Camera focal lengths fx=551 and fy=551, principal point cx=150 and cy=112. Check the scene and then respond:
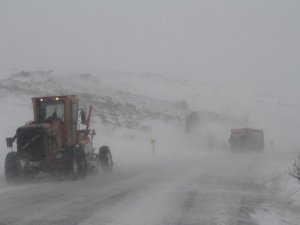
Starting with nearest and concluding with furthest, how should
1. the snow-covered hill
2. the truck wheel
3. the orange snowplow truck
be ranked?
1. the truck wheel
2. the orange snowplow truck
3. the snow-covered hill

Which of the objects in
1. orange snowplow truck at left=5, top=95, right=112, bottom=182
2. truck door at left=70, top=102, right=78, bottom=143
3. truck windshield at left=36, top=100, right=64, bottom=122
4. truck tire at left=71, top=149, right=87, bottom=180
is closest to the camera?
orange snowplow truck at left=5, top=95, right=112, bottom=182

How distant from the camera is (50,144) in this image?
65.0ft

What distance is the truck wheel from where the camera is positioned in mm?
18984

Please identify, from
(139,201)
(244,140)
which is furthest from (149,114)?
(139,201)

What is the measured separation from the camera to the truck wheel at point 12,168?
62.3 feet

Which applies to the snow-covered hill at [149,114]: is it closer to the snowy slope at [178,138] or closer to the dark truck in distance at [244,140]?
the snowy slope at [178,138]

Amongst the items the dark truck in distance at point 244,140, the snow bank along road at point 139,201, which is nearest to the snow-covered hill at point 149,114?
the dark truck in distance at point 244,140

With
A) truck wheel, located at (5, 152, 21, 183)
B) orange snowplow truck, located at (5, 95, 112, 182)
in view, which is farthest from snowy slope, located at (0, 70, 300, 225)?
truck wheel, located at (5, 152, 21, 183)

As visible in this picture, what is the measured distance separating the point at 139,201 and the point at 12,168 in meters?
7.46

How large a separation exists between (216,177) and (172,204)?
25.2 feet

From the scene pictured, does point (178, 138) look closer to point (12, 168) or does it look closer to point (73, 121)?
point (73, 121)

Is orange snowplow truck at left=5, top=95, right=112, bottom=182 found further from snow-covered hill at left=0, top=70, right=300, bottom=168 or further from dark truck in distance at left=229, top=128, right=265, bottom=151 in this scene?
dark truck in distance at left=229, top=128, right=265, bottom=151

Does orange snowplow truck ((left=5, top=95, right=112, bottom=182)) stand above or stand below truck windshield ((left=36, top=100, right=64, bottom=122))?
below

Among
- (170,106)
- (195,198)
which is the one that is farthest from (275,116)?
(195,198)
